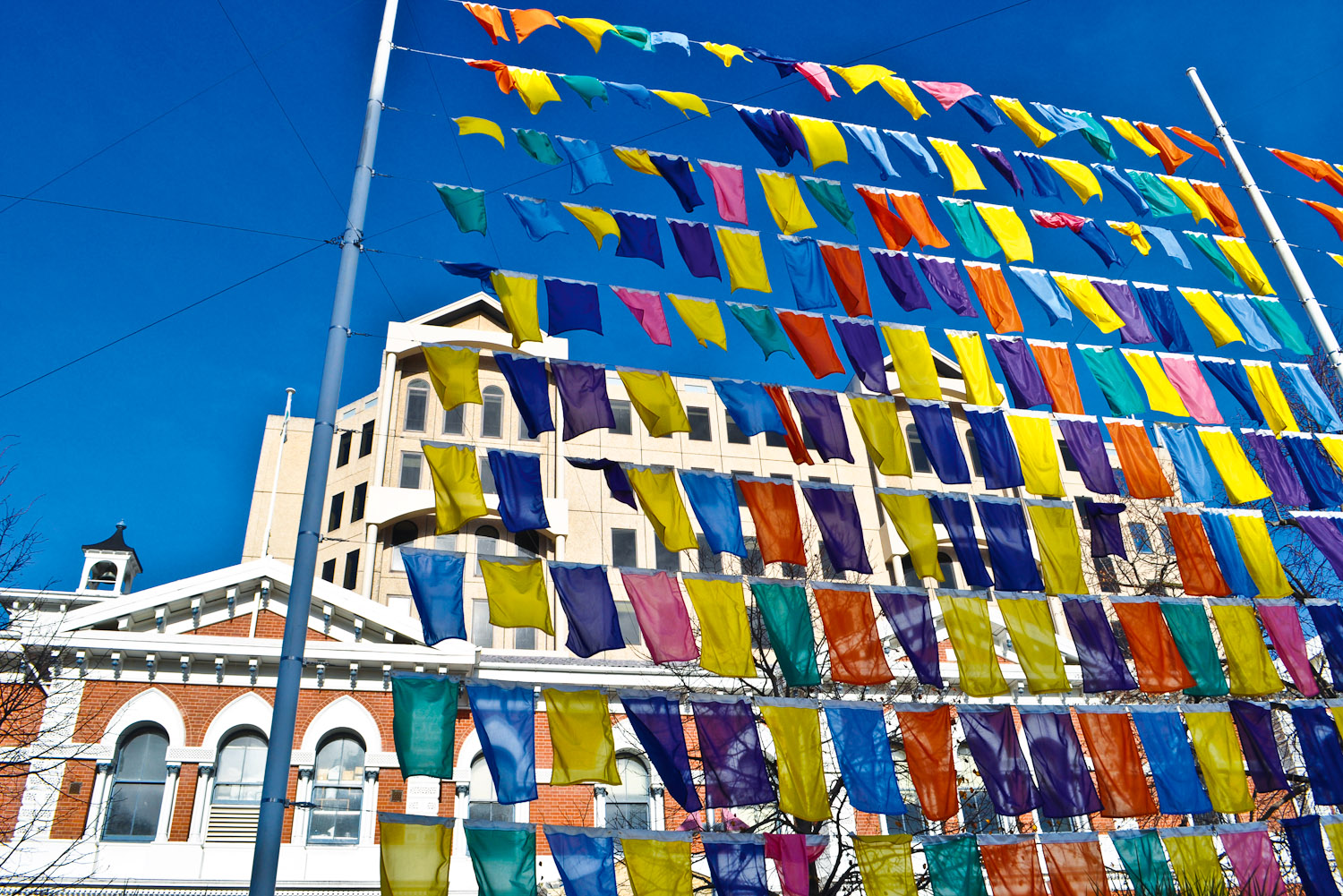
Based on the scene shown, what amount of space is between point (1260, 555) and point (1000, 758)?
6375 mm

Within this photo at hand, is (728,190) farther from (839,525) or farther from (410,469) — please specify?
(410,469)

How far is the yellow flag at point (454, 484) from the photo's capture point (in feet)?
43.3

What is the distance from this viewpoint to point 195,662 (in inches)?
691

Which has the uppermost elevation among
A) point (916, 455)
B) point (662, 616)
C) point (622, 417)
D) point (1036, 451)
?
point (622, 417)

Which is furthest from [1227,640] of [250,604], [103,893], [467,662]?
[103,893]

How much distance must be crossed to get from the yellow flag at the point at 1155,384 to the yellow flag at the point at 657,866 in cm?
1131

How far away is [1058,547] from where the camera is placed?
50.6ft

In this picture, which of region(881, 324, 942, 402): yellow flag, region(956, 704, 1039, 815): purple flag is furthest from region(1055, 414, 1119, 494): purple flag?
region(956, 704, 1039, 815): purple flag

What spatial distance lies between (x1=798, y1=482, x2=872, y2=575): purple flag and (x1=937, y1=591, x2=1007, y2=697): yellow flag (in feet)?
4.53

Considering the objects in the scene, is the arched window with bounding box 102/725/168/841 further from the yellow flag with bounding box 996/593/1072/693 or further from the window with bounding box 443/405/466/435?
the window with bounding box 443/405/466/435

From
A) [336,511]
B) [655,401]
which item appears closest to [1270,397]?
[655,401]

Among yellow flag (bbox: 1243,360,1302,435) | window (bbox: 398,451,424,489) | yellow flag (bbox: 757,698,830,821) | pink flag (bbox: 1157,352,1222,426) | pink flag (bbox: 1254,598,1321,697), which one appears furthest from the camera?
window (bbox: 398,451,424,489)

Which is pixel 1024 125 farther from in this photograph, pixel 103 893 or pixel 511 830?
pixel 103 893

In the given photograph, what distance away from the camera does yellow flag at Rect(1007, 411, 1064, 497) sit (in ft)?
52.3
